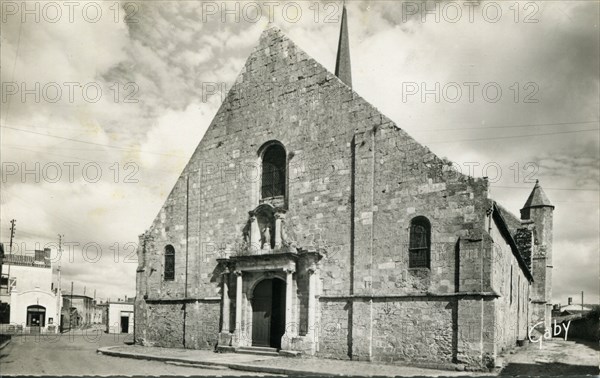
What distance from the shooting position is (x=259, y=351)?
15.7 meters

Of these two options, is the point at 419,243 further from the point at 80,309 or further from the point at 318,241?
the point at 80,309

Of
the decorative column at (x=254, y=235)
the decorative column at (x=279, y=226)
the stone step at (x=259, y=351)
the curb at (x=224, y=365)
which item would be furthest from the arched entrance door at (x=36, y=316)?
the decorative column at (x=279, y=226)

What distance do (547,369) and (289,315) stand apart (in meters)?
→ 7.22

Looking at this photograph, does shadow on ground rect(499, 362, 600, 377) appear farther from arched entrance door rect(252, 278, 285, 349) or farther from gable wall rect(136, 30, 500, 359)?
arched entrance door rect(252, 278, 285, 349)

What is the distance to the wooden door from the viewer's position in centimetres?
1616

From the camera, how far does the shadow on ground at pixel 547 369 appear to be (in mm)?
11977

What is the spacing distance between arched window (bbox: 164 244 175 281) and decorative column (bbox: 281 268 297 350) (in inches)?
246

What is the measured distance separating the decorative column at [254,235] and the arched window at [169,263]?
4413mm

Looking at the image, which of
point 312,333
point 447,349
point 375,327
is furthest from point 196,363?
point 447,349

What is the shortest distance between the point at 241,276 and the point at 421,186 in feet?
22.7

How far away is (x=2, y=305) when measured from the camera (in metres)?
44.6

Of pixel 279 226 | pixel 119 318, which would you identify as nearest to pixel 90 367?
pixel 279 226

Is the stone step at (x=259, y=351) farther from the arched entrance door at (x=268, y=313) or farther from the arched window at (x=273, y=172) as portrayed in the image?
the arched window at (x=273, y=172)

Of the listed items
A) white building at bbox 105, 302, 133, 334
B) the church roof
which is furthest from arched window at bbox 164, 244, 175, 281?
the church roof
